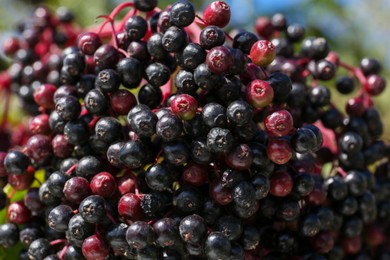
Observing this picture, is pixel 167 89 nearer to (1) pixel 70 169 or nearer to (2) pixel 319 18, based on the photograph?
(1) pixel 70 169

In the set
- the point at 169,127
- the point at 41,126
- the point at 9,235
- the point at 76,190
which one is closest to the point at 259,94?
the point at 169,127

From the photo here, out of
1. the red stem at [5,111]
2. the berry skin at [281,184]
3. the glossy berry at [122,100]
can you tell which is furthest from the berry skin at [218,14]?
the red stem at [5,111]

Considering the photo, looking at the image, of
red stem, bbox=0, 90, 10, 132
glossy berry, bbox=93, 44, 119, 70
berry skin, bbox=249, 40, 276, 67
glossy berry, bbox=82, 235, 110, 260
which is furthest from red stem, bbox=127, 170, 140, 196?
red stem, bbox=0, 90, 10, 132

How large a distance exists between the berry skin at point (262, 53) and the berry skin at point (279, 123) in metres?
0.11

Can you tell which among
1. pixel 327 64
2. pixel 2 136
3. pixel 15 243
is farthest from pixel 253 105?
pixel 2 136

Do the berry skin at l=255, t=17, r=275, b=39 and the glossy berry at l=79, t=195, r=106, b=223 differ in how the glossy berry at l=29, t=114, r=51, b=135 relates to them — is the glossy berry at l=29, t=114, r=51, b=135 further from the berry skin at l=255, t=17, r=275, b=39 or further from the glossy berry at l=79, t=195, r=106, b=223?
the berry skin at l=255, t=17, r=275, b=39

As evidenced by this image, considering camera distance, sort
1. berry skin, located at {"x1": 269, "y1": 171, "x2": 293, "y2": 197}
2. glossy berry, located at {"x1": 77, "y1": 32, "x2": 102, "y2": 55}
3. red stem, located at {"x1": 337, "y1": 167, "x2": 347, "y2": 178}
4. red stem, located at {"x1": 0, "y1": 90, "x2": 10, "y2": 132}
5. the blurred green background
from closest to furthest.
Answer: berry skin, located at {"x1": 269, "y1": 171, "x2": 293, "y2": 197} < glossy berry, located at {"x1": 77, "y1": 32, "x2": 102, "y2": 55} < red stem, located at {"x1": 337, "y1": 167, "x2": 347, "y2": 178} < red stem, located at {"x1": 0, "y1": 90, "x2": 10, "y2": 132} < the blurred green background

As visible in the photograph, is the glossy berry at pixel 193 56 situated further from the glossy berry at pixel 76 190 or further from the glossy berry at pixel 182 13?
the glossy berry at pixel 76 190

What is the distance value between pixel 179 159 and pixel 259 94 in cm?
20

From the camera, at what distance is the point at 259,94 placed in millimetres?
1092

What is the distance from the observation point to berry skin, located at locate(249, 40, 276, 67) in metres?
1.12

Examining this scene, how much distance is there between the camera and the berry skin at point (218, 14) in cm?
117

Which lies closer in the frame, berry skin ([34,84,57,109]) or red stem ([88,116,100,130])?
red stem ([88,116,100,130])

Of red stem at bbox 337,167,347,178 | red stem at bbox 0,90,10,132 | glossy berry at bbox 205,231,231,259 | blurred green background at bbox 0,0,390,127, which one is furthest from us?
blurred green background at bbox 0,0,390,127
